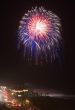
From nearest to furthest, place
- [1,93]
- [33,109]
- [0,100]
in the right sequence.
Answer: [33,109] < [0,100] < [1,93]

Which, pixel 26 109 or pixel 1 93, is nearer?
pixel 26 109

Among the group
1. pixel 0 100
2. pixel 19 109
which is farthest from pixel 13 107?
pixel 0 100

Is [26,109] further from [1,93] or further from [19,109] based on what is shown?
[1,93]

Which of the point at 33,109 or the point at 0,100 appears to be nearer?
the point at 33,109

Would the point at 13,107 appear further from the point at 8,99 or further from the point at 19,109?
the point at 8,99

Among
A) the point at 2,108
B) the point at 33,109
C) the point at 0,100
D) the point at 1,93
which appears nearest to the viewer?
the point at 2,108

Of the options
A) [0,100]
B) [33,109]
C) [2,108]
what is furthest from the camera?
[0,100]

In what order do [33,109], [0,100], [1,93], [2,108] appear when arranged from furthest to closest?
[1,93], [0,100], [33,109], [2,108]

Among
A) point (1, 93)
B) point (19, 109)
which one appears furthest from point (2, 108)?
point (1, 93)
